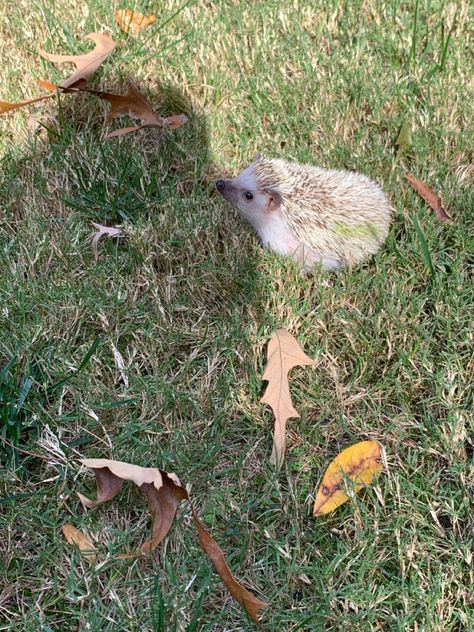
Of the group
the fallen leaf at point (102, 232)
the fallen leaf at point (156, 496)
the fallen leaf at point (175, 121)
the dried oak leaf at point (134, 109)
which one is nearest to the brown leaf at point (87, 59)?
the dried oak leaf at point (134, 109)

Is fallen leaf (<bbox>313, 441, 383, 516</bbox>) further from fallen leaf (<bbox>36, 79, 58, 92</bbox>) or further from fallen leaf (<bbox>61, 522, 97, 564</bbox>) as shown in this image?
fallen leaf (<bbox>36, 79, 58, 92</bbox>)

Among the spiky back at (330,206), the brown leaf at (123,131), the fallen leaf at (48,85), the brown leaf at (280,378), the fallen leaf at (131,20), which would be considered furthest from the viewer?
the fallen leaf at (131,20)

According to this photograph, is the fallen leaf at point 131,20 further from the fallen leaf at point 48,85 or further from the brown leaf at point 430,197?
the brown leaf at point 430,197

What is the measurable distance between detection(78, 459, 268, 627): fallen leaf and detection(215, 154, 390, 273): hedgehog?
3.67ft

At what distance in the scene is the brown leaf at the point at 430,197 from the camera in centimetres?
294

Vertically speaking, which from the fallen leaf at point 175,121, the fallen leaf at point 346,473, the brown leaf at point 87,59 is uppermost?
the brown leaf at point 87,59

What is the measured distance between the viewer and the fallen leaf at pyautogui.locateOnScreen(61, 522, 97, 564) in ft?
6.72

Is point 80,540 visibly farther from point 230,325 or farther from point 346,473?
point 230,325

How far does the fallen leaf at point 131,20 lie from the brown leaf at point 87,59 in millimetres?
208

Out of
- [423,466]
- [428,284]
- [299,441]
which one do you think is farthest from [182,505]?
[428,284]

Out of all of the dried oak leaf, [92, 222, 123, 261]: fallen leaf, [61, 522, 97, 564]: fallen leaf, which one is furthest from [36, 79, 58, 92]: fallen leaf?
[61, 522, 97, 564]: fallen leaf

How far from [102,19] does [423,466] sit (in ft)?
9.56

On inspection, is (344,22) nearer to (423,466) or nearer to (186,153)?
(186,153)

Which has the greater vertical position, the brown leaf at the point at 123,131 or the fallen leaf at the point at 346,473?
the brown leaf at the point at 123,131
